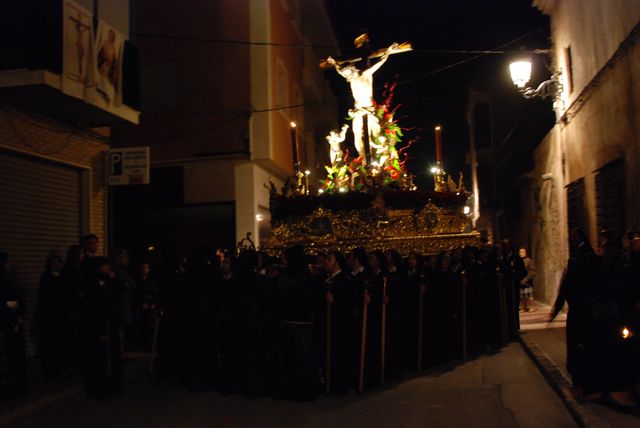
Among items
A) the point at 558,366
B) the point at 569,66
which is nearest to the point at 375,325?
the point at 558,366

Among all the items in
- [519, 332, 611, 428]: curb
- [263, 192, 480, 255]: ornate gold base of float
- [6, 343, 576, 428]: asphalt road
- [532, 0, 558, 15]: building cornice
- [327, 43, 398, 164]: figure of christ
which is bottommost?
[6, 343, 576, 428]: asphalt road

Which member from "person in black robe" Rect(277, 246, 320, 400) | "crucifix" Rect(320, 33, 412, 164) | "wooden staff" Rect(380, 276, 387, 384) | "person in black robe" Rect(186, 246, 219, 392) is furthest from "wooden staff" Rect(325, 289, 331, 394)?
"crucifix" Rect(320, 33, 412, 164)

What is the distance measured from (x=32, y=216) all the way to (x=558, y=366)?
27.2 feet

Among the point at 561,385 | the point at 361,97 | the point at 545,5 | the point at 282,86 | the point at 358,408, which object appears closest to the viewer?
the point at 358,408

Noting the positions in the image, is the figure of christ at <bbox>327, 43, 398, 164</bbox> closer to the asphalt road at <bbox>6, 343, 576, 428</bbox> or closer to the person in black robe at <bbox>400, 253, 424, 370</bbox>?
the person in black robe at <bbox>400, 253, 424, 370</bbox>

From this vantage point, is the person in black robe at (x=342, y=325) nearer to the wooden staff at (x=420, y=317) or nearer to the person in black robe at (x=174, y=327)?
the wooden staff at (x=420, y=317)

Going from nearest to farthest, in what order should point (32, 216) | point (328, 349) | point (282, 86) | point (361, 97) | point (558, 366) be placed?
1. point (328, 349)
2. point (558, 366)
3. point (32, 216)
4. point (361, 97)
5. point (282, 86)

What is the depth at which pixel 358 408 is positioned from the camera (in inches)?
280

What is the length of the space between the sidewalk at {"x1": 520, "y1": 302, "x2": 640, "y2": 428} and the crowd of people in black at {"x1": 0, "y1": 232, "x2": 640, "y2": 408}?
289mm

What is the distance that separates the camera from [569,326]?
23.4ft

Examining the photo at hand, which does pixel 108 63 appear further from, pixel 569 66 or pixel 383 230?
pixel 569 66

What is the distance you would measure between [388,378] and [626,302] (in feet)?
10.2

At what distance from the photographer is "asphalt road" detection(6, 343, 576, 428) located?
6.52m

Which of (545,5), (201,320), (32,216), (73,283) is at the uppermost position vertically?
(545,5)
